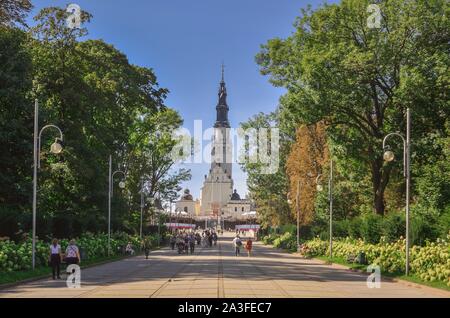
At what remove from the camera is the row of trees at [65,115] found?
38250 mm

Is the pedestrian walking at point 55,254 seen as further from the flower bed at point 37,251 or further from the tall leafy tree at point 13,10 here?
the tall leafy tree at point 13,10

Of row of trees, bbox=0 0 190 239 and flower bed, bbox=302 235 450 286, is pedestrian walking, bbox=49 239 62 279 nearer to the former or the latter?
row of trees, bbox=0 0 190 239

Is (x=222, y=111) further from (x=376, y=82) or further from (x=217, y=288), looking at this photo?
(x=217, y=288)

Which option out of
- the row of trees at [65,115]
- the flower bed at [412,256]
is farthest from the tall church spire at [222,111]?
the flower bed at [412,256]

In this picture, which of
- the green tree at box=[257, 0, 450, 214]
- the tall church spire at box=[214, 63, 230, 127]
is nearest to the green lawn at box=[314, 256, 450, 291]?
the green tree at box=[257, 0, 450, 214]

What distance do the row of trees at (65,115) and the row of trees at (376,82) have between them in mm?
13525

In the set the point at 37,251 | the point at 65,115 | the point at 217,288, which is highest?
the point at 65,115

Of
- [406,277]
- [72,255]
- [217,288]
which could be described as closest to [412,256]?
[406,277]

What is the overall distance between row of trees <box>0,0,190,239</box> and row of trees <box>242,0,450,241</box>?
13.5 m

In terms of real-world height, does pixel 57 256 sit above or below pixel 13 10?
below

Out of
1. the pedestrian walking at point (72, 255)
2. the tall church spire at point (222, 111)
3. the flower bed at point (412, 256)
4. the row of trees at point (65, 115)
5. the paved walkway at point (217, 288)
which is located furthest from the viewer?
the tall church spire at point (222, 111)

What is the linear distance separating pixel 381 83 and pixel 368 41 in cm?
360

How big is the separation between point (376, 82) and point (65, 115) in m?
23.0

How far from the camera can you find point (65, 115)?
164 ft
